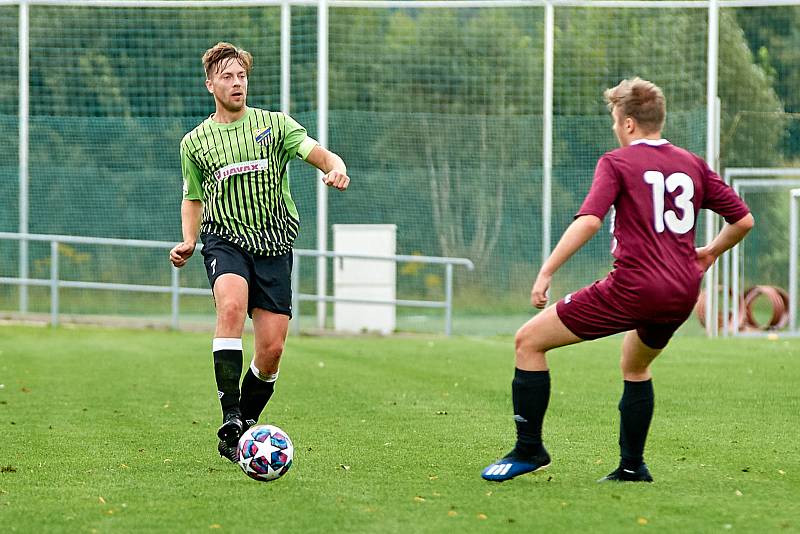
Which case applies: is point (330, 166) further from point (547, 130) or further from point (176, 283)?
point (547, 130)

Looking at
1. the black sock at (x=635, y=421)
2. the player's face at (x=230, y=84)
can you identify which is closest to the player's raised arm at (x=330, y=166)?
the player's face at (x=230, y=84)

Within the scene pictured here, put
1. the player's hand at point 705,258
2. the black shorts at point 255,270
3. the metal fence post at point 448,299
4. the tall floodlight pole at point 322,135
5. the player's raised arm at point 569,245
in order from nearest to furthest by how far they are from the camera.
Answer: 1. the player's raised arm at point 569,245
2. the player's hand at point 705,258
3. the black shorts at point 255,270
4. the metal fence post at point 448,299
5. the tall floodlight pole at point 322,135

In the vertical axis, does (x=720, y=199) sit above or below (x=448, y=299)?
above

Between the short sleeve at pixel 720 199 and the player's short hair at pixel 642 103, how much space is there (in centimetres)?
28

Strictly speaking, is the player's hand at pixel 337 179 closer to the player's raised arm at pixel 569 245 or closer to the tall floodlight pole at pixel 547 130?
the player's raised arm at pixel 569 245

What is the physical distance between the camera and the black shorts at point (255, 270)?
19.9 feet

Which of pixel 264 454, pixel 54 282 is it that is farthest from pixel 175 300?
pixel 264 454

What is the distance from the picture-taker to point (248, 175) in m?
6.16

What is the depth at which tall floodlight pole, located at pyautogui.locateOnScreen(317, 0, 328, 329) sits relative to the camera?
60.1 ft

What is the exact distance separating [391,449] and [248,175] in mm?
1563

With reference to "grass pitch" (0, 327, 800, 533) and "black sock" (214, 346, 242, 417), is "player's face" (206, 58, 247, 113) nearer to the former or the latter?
"black sock" (214, 346, 242, 417)

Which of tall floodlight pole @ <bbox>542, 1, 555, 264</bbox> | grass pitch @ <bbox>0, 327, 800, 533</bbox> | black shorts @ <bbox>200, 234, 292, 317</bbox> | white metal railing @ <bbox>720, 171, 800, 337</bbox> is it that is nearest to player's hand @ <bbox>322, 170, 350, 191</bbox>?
black shorts @ <bbox>200, 234, 292, 317</bbox>

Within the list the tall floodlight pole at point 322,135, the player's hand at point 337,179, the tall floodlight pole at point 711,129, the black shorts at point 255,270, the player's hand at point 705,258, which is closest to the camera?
the player's hand at point 705,258

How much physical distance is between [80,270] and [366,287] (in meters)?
4.15
